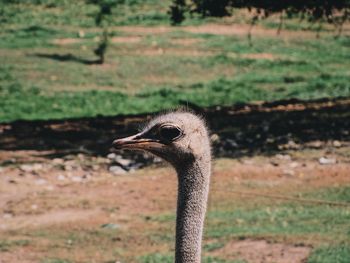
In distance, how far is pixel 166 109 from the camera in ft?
16.3

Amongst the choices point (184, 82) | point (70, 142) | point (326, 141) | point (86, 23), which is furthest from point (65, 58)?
point (326, 141)

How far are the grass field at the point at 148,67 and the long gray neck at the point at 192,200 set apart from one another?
11.1m

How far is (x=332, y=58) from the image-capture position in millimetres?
22891

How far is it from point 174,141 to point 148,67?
16961 mm

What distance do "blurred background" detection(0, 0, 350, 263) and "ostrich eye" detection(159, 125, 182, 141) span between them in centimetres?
40

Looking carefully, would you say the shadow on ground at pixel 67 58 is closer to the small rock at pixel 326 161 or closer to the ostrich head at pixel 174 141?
the small rock at pixel 326 161

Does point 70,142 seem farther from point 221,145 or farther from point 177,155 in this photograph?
point 177,155

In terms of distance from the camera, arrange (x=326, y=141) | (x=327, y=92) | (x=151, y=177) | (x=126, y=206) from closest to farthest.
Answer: (x=126, y=206) < (x=151, y=177) < (x=326, y=141) < (x=327, y=92)

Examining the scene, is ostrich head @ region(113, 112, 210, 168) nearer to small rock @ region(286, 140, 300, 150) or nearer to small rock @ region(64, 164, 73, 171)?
small rock @ region(64, 164, 73, 171)

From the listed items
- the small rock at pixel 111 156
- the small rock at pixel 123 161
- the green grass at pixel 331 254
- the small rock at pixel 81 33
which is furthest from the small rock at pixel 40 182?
the small rock at pixel 81 33

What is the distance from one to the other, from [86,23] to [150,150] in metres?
22.8

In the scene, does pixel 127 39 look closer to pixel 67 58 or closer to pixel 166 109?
pixel 67 58

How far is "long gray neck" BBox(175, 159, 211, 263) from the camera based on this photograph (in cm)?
452

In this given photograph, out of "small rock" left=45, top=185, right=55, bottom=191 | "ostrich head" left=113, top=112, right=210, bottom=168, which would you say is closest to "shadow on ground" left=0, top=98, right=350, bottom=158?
"small rock" left=45, top=185, right=55, bottom=191
